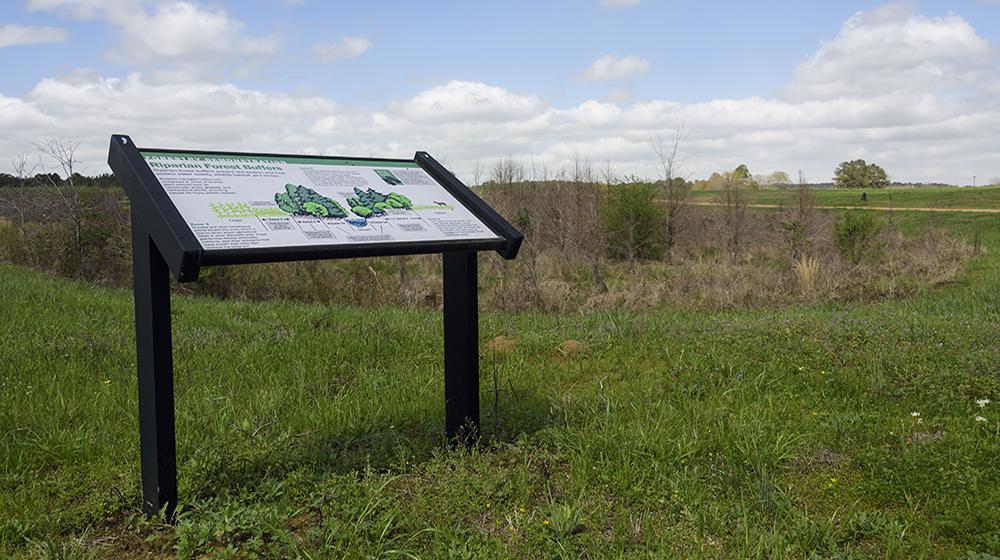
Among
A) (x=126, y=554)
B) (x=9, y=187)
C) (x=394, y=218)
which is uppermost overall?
(x=9, y=187)

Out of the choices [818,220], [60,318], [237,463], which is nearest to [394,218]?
[237,463]

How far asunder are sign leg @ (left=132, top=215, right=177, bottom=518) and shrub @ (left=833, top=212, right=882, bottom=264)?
2199cm

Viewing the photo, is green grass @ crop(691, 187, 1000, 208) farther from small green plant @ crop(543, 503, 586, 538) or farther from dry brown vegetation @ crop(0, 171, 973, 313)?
→ small green plant @ crop(543, 503, 586, 538)

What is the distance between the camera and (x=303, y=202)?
13.5ft

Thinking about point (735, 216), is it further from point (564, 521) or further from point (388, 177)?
point (564, 521)

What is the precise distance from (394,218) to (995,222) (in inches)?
1609

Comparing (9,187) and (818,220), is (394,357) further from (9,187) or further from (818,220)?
(9,187)

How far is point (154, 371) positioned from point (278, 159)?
1.36 m

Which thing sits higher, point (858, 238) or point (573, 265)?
point (858, 238)

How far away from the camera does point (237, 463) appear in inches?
170

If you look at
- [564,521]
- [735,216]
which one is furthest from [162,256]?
[735,216]

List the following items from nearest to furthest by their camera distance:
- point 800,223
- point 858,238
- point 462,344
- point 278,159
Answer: point 278,159
point 462,344
point 858,238
point 800,223

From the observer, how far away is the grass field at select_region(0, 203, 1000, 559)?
3.57 metres

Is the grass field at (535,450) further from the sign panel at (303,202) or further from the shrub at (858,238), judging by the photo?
the shrub at (858,238)
